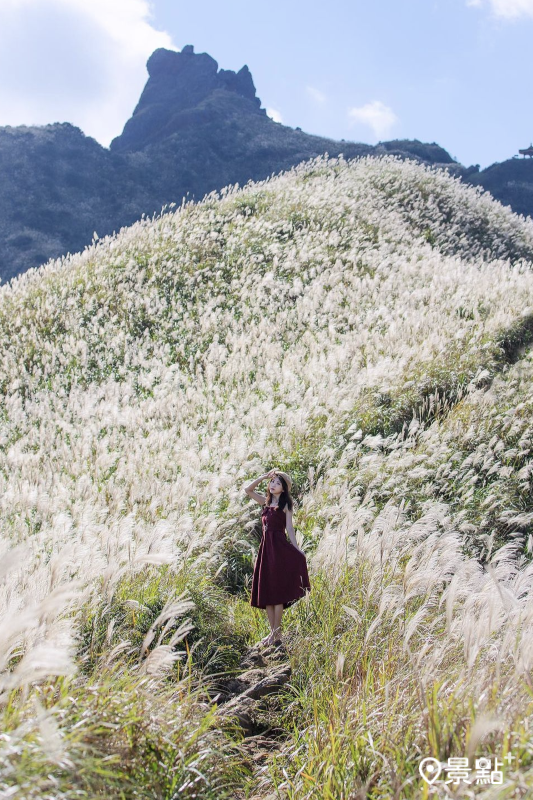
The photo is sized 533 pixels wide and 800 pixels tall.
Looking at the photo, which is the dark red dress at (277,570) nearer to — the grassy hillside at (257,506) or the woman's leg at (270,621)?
the woman's leg at (270,621)

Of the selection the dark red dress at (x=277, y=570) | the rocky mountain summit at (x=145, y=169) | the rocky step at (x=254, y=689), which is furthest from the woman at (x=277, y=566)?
the rocky mountain summit at (x=145, y=169)

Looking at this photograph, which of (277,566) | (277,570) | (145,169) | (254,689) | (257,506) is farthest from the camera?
(145,169)

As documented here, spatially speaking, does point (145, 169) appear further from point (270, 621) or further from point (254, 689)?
point (254, 689)

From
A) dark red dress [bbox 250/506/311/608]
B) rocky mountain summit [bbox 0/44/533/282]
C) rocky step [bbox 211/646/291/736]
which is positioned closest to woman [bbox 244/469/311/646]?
dark red dress [bbox 250/506/311/608]

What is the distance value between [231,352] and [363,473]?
5.80 meters

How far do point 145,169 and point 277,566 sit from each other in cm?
10681

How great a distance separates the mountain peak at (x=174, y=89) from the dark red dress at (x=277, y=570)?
138700mm

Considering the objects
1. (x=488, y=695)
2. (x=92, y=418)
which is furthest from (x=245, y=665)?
(x=92, y=418)

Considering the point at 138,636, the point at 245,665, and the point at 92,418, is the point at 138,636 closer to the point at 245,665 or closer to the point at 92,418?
the point at 245,665

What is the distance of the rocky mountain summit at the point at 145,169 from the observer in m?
81.2

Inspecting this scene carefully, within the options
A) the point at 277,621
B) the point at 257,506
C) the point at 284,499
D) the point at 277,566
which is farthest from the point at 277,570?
the point at 257,506

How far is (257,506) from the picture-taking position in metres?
6.16

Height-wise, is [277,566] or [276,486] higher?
[276,486]

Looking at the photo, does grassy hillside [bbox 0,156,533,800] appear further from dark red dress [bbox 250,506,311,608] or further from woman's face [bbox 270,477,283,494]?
woman's face [bbox 270,477,283,494]
